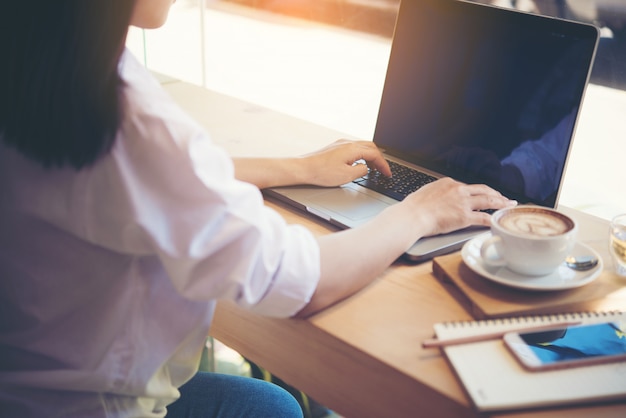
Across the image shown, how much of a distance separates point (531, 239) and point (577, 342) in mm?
135

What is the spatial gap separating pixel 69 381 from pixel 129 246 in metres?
0.18

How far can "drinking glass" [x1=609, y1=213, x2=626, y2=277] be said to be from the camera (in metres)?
0.93

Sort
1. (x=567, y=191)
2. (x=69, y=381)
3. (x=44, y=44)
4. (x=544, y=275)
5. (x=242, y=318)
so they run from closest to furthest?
(x=44, y=44)
(x=69, y=381)
(x=544, y=275)
(x=242, y=318)
(x=567, y=191)

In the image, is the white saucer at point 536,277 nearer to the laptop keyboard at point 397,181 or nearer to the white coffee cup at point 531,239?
the white coffee cup at point 531,239

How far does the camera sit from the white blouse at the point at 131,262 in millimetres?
684

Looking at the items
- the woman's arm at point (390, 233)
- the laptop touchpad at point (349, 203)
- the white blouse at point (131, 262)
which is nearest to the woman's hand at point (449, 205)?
the woman's arm at point (390, 233)

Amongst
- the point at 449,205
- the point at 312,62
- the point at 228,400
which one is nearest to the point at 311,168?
the point at 449,205

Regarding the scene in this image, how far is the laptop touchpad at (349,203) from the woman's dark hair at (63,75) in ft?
1.57

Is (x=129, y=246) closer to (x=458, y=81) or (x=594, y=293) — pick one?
(x=594, y=293)

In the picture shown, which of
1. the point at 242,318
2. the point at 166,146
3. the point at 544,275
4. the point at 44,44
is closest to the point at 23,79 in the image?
the point at 44,44

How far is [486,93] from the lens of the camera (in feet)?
3.79

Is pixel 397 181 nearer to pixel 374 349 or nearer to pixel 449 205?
pixel 449 205

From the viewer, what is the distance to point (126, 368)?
78 centimetres

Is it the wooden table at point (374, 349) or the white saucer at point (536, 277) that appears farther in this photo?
the white saucer at point (536, 277)
